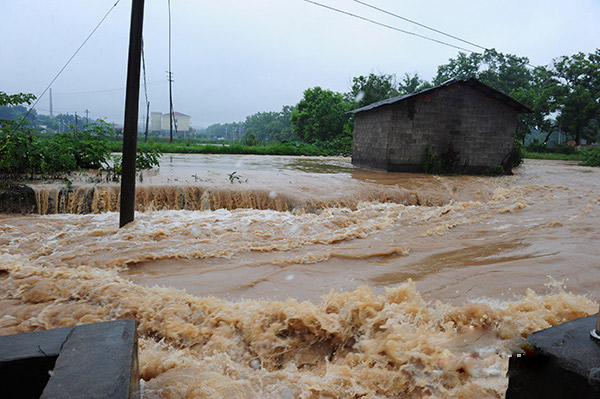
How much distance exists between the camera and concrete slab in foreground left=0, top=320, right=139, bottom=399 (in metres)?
1.39

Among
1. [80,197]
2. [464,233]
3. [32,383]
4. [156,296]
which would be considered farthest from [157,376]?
[80,197]

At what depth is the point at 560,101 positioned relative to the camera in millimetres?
30625

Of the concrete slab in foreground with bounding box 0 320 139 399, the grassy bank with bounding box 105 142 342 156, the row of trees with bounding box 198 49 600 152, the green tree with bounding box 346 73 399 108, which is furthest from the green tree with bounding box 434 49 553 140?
the concrete slab in foreground with bounding box 0 320 139 399

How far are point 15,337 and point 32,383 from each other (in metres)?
0.26

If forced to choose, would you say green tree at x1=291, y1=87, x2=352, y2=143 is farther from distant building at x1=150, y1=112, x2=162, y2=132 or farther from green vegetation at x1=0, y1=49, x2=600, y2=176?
distant building at x1=150, y1=112, x2=162, y2=132

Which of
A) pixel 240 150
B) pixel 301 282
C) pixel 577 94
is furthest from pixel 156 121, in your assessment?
pixel 301 282

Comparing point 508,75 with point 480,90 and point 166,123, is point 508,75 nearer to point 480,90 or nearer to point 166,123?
point 480,90

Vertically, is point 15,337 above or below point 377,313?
above

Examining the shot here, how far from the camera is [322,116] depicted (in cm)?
3278

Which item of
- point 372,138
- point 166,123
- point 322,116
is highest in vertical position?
point 166,123

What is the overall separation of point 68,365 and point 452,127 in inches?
525

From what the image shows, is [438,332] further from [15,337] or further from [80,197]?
[80,197]

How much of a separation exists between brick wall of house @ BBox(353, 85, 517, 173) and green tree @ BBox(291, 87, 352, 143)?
17.1m

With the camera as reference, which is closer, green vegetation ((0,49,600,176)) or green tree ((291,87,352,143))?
green vegetation ((0,49,600,176))
